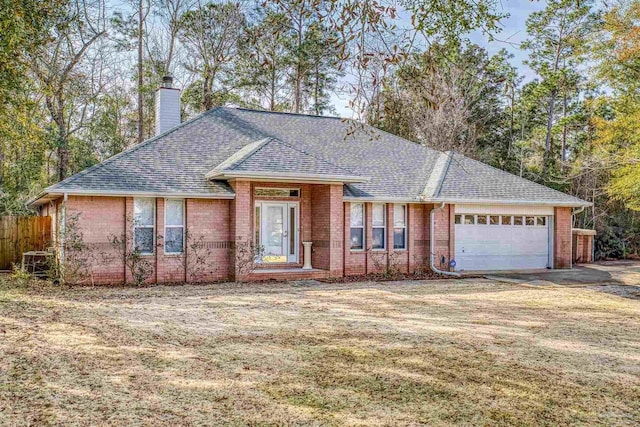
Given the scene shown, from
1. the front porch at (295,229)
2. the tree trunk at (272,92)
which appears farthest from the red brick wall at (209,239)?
the tree trunk at (272,92)

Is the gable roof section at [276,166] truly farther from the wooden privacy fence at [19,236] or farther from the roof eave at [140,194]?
the wooden privacy fence at [19,236]

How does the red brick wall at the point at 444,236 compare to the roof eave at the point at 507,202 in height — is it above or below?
below

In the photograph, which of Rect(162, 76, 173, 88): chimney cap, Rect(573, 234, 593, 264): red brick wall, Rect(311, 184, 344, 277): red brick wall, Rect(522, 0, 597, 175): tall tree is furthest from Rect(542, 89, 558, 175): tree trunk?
Rect(162, 76, 173, 88): chimney cap

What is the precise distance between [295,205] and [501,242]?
757 centimetres

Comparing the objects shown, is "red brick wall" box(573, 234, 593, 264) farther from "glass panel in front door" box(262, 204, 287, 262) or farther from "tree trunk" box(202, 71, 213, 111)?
"tree trunk" box(202, 71, 213, 111)

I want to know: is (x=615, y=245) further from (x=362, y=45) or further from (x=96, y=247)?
(x=362, y=45)

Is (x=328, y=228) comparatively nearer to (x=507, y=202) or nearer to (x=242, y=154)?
(x=242, y=154)

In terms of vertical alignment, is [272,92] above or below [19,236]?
above

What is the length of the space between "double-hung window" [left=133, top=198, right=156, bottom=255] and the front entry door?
11.6 ft

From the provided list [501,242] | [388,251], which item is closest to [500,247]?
[501,242]

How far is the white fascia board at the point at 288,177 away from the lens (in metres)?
15.1

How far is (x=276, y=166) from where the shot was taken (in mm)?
15773

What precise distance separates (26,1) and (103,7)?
1651cm

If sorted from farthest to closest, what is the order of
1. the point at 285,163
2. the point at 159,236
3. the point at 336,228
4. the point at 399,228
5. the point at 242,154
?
1. the point at 399,228
2. the point at 242,154
3. the point at 336,228
4. the point at 285,163
5. the point at 159,236
